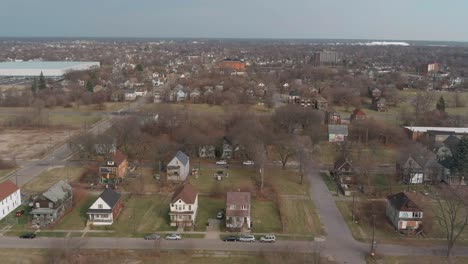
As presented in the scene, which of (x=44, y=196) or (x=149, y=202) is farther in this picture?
(x=149, y=202)

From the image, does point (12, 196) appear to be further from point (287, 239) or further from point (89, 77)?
point (89, 77)

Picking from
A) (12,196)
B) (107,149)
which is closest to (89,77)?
(107,149)

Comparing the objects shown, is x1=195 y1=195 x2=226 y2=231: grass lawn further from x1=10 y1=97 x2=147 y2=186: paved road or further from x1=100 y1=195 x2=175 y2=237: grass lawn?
x1=10 y1=97 x2=147 y2=186: paved road

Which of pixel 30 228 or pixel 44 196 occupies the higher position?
pixel 44 196

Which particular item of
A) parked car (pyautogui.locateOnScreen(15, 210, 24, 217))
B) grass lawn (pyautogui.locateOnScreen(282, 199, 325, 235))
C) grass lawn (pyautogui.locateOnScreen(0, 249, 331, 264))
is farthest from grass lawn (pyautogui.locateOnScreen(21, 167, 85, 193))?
grass lawn (pyautogui.locateOnScreen(282, 199, 325, 235))

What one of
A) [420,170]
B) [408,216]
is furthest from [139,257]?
[420,170]

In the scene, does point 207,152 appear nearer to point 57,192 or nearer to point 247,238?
point 57,192

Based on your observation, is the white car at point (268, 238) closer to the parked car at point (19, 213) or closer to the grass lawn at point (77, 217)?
the grass lawn at point (77, 217)
